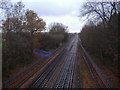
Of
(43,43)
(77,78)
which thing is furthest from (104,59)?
(43,43)

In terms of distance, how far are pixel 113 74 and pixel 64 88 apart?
671cm

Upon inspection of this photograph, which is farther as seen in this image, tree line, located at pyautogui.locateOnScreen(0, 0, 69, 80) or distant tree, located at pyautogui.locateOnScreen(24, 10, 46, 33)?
distant tree, located at pyautogui.locateOnScreen(24, 10, 46, 33)

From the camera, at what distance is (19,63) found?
66.7 ft

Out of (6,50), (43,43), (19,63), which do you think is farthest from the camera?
(43,43)

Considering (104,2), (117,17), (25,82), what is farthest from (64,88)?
(104,2)

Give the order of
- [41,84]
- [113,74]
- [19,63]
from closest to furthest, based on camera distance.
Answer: [41,84] → [113,74] → [19,63]

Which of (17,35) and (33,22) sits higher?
(33,22)

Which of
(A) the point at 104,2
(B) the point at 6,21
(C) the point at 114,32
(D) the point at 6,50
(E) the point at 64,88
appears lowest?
(E) the point at 64,88

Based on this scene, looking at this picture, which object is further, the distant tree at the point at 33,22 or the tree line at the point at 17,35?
the distant tree at the point at 33,22

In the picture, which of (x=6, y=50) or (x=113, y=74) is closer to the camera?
(x=6, y=50)

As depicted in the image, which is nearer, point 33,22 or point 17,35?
point 17,35

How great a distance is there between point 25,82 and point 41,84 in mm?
1806

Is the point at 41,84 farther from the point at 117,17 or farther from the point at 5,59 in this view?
the point at 117,17

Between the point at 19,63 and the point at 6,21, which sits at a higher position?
the point at 6,21
